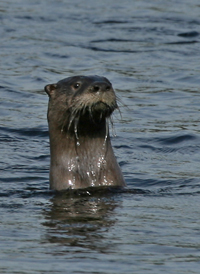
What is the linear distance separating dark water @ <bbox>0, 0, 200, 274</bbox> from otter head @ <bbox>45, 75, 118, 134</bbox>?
618mm

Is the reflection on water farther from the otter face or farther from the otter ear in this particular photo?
the otter ear

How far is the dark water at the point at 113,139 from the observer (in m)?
4.97

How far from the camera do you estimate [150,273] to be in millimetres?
4523

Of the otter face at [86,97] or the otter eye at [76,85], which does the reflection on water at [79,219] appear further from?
the otter eye at [76,85]

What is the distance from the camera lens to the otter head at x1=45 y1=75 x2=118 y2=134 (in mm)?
6289

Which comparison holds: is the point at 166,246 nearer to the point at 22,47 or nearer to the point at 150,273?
the point at 150,273

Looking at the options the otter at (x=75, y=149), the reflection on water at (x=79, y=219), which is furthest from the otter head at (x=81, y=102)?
the reflection on water at (x=79, y=219)

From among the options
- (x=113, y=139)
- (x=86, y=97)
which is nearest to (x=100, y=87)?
(x=86, y=97)

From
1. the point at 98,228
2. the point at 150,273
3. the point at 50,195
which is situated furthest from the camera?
the point at 50,195

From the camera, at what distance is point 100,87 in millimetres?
6297

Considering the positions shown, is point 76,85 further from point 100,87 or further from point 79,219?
point 79,219

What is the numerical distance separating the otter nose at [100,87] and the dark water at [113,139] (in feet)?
2.97

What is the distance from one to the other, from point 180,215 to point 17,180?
2182mm

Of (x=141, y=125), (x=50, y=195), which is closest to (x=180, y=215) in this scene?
(x=50, y=195)
